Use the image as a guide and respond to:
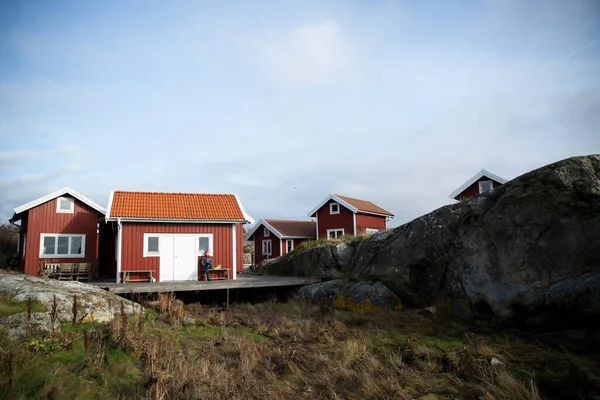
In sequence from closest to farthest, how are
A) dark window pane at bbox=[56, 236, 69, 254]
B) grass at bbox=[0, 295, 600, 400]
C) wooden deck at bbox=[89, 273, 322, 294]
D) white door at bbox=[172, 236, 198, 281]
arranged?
grass at bbox=[0, 295, 600, 400], wooden deck at bbox=[89, 273, 322, 294], white door at bbox=[172, 236, 198, 281], dark window pane at bbox=[56, 236, 69, 254]

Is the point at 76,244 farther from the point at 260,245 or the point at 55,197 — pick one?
the point at 260,245

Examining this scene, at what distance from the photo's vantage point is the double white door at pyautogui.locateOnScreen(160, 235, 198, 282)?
18516 mm

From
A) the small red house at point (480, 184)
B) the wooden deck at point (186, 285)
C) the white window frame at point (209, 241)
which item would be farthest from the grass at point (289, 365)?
the small red house at point (480, 184)

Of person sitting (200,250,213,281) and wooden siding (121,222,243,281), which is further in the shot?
person sitting (200,250,213,281)

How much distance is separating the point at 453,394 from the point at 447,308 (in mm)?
6890

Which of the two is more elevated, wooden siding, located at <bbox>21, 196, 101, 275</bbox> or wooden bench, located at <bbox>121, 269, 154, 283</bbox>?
A: wooden siding, located at <bbox>21, 196, 101, 275</bbox>

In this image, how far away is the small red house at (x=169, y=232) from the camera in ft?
59.4

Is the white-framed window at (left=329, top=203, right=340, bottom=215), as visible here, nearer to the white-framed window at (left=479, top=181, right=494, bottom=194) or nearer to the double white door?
the white-framed window at (left=479, top=181, right=494, bottom=194)

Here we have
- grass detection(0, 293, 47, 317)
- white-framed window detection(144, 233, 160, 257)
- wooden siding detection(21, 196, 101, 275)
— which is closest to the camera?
grass detection(0, 293, 47, 317)

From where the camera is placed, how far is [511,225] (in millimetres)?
11734

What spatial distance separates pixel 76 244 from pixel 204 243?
6.85m

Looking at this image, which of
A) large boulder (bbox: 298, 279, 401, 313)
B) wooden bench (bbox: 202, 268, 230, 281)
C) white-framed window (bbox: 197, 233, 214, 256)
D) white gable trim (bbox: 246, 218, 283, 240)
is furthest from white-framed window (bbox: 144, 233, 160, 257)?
white gable trim (bbox: 246, 218, 283, 240)

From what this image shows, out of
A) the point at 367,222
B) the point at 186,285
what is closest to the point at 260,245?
the point at 367,222

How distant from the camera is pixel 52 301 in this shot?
33.3 ft
